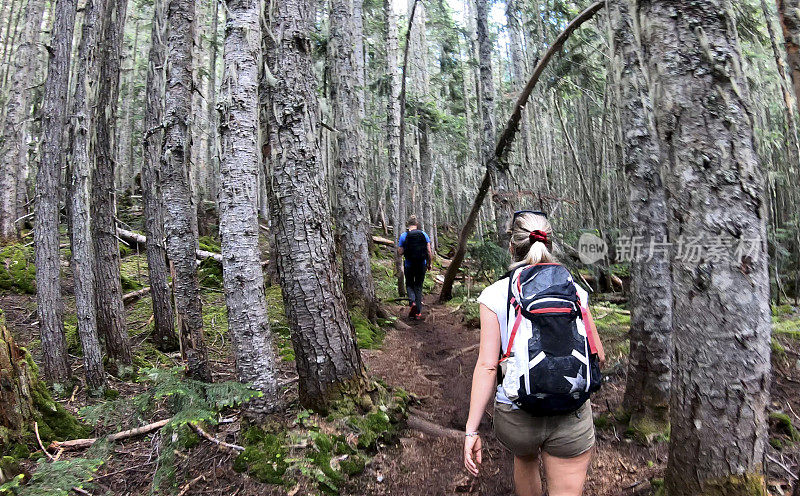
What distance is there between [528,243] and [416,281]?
676cm

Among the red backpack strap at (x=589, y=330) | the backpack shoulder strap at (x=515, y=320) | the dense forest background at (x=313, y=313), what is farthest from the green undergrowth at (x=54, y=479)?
the red backpack strap at (x=589, y=330)

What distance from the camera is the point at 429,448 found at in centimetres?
372

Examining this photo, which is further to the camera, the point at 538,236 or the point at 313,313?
the point at 313,313

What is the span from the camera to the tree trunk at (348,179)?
765 centimetres

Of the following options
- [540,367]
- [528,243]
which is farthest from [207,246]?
[540,367]

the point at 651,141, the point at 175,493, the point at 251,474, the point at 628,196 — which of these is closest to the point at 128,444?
the point at 175,493

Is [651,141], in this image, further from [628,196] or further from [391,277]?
[391,277]

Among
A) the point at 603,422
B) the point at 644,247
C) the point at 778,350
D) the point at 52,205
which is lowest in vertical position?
the point at 603,422

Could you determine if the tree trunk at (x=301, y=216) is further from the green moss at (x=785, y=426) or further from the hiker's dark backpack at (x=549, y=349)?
the green moss at (x=785, y=426)

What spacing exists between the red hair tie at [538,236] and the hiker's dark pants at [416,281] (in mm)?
6598

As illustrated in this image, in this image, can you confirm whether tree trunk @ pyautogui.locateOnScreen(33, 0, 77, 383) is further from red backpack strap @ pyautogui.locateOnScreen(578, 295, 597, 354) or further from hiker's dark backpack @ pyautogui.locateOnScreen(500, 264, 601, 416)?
red backpack strap @ pyautogui.locateOnScreen(578, 295, 597, 354)

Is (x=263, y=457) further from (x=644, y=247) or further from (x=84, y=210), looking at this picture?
(x=84, y=210)

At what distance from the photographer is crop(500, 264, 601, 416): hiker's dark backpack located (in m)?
1.92

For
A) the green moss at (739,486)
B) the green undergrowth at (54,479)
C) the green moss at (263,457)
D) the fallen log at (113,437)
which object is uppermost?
the green moss at (739,486)
